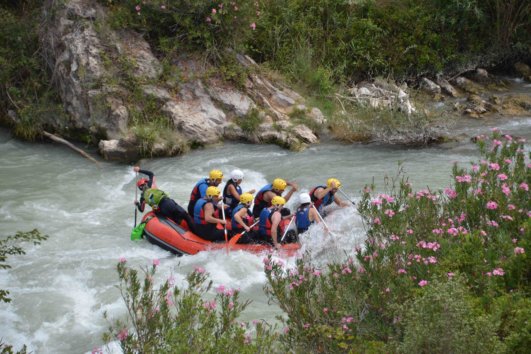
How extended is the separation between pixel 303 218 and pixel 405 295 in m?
4.23

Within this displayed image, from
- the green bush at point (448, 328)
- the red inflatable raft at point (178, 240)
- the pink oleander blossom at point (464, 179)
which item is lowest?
the red inflatable raft at point (178, 240)

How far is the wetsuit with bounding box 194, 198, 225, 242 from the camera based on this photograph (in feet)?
28.5

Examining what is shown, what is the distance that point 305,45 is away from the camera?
15.6 m

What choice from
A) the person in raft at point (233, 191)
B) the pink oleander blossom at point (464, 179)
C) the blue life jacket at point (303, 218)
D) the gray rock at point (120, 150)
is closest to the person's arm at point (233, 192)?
the person in raft at point (233, 191)

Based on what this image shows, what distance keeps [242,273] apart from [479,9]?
12.0 metres

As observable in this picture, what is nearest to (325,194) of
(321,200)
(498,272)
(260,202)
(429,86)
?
(321,200)

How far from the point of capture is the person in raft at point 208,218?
8648 millimetres

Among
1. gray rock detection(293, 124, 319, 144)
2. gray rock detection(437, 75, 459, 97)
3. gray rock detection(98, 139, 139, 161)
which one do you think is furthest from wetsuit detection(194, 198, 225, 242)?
gray rock detection(437, 75, 459, 97)

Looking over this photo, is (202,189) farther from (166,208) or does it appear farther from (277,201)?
(277,201)

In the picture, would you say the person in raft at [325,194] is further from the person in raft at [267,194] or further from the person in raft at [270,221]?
the person in raft at [270,221]

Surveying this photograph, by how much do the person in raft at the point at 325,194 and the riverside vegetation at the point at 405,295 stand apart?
353 cm

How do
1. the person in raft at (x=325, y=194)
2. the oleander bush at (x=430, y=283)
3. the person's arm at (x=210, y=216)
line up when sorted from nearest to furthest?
1. the oleander bush at (x=430, y=283)
2. the person's arm at (x=210, y=216)
3. the person in raft at (x=325, y=194)

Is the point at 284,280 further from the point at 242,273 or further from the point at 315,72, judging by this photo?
the point at 315,72

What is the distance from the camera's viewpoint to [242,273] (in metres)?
7.94
